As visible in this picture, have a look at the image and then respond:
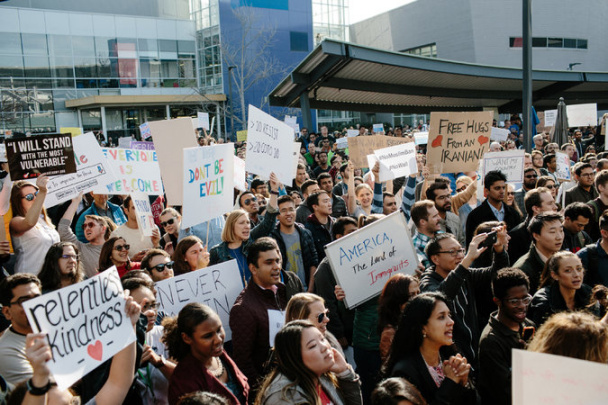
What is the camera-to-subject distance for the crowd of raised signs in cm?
306

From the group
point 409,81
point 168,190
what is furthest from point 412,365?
point 409,81

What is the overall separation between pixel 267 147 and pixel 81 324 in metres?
4.67

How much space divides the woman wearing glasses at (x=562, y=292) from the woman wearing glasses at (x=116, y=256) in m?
3.46

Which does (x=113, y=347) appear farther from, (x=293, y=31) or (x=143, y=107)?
(x=293, y=31)

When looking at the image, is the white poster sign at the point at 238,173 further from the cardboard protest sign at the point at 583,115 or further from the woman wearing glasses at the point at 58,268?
the cardboard protest sign at the point at 583,115

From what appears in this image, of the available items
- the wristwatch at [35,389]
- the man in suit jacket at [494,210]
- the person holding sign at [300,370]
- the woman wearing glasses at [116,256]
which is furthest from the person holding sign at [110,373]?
the man in suit jacket at [494,210]

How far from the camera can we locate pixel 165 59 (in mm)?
40375

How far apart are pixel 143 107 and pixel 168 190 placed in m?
34.7

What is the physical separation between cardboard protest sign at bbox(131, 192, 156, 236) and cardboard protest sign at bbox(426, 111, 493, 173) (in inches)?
160

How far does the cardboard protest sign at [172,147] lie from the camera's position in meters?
7.10

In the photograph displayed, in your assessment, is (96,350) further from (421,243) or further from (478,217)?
(478,217)

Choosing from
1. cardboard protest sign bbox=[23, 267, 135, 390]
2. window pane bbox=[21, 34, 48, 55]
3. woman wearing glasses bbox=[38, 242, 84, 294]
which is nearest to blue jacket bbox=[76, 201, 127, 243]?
woman wearing glasses bbox=[38, 242, 84, 294]

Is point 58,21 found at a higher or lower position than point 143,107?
higher

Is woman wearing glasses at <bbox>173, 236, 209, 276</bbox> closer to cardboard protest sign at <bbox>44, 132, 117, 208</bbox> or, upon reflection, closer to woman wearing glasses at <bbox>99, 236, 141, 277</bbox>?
woman wearing glasses at <bbox>99, 236, 141, 277</bbox>
